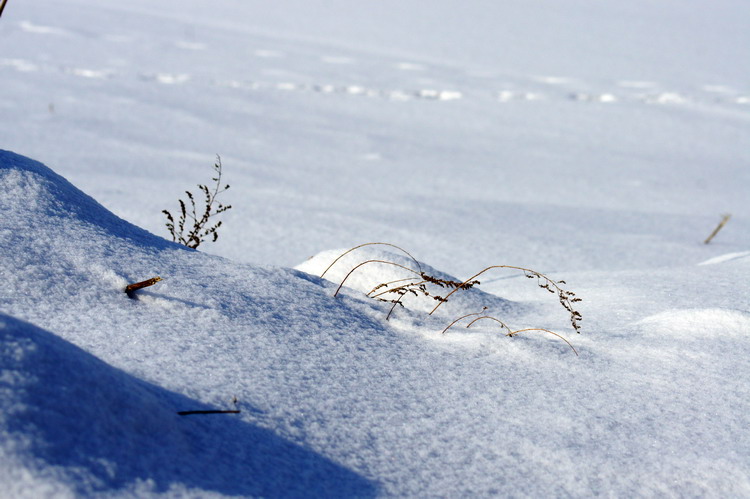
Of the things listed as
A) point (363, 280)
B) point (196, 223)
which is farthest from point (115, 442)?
point (196, 223)

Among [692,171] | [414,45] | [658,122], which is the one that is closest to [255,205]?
[692,171]

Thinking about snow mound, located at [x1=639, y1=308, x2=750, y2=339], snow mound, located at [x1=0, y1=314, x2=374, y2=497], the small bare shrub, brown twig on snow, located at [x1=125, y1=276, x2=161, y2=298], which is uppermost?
the small bare shrub

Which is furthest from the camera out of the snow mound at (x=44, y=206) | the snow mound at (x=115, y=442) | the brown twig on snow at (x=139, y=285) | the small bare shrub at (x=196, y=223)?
the small bare shrub at (x=196, y=223)

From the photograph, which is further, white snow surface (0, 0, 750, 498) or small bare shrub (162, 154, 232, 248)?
small bare shrub (162, 154, 232, 248)

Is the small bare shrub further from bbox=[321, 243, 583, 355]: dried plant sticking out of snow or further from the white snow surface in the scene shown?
bbox=[321, 243, 583, 355]: dried plant sticking out of snow

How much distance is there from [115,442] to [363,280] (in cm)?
119

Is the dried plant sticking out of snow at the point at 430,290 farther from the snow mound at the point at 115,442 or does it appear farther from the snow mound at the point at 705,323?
the snow mound at the point at 115,442

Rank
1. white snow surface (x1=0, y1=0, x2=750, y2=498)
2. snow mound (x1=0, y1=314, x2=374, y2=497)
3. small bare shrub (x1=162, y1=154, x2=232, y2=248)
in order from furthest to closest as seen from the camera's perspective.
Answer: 1. small bare shrub (x1=162, y1=154, x2=232, y2=248)
2. white snow surface (x1=0, y1=0, x2=750, y2=498)
3. snow mound (x1=0, y1=314, x2=374, y2=497)

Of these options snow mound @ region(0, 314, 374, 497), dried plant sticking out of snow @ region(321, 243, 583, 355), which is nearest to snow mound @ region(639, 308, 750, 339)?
dried plant sticking out of snow @ region(321, 243, 583, 355)

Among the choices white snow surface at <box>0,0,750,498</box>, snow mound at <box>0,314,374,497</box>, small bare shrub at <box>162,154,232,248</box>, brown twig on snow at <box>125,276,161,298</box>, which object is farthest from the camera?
small bare shrub at <box>162,154,232,248</box>

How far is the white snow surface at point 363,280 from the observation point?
106cm

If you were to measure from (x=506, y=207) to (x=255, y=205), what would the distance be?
5.00 ft

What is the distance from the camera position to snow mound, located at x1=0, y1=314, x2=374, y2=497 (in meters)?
0.88

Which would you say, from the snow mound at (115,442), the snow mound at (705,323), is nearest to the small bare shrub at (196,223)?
the snow mound at (115,442)
